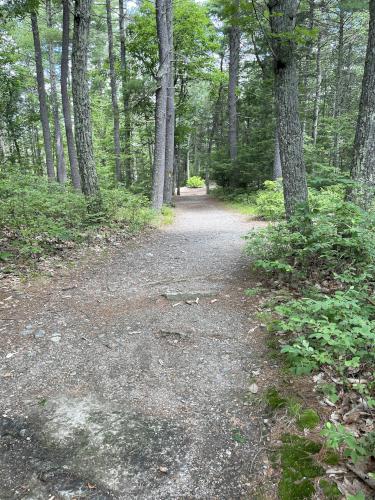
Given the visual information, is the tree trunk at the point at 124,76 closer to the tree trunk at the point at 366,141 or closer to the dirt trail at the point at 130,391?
the tree trunk at the point at 366,141

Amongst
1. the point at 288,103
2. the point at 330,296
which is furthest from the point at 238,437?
the point at 288,103

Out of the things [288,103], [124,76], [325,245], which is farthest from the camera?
[124,76]

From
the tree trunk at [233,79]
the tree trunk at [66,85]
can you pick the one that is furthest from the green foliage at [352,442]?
the tree trunk at [233,79]

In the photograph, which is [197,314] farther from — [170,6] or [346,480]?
[170,6]

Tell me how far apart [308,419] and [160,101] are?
1065cm

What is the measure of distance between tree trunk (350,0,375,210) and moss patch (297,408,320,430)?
3.99 metres

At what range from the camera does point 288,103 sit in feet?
18.6

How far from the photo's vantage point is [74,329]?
412 centimetres

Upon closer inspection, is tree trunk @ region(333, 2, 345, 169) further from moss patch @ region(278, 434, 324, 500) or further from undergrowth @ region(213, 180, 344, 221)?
moss patch @ region(278, 434, 324, 500)

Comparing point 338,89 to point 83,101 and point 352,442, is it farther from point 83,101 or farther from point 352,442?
point 352,442

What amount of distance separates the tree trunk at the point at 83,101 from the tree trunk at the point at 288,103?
15.4 ft

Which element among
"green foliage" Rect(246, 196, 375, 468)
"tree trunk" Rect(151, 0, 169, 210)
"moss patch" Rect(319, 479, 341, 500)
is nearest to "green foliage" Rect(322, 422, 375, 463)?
"green foliage" Rect(246, 196, 375, 468)

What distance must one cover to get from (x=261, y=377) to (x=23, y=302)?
353 centimetres

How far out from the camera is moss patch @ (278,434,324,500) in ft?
6.73
